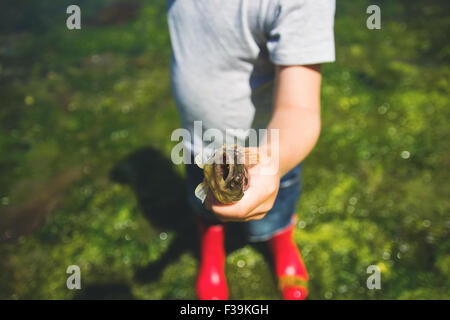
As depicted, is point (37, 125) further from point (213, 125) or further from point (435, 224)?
point (435, 224)

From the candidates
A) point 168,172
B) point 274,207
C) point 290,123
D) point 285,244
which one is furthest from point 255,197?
point 168,172

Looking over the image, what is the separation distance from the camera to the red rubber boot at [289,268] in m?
2.88

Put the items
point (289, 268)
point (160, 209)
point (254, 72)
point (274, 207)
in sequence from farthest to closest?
point (160, 209)
point (289, 268)
point (274, 207)
point (254, 72)

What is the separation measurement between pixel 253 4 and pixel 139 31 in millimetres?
4597

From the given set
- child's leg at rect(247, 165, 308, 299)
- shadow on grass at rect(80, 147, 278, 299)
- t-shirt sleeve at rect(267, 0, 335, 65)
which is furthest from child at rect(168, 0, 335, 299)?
shadow on grass at rect(80, 147, 278, 299)

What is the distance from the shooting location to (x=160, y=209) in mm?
3590

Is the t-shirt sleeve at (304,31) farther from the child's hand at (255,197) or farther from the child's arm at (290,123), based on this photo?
the child's hand at (255,197)

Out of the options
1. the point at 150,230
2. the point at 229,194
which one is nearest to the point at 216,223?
the point at 150,230

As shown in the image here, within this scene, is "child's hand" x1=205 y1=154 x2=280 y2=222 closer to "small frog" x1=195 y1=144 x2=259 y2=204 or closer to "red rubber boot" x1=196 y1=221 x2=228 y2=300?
"small frog" x1=195 y1=144 x2=259 y2=204

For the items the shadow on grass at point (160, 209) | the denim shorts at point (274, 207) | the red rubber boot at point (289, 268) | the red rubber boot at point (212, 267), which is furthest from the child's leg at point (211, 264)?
Answer: the red rubber boot at point (289, 268)

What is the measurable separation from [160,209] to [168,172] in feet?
1.60

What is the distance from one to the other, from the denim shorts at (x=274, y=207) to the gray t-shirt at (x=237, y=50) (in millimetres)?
359

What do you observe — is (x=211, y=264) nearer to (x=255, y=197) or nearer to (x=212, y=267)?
(x=212, y=267)

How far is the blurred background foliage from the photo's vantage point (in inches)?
121
